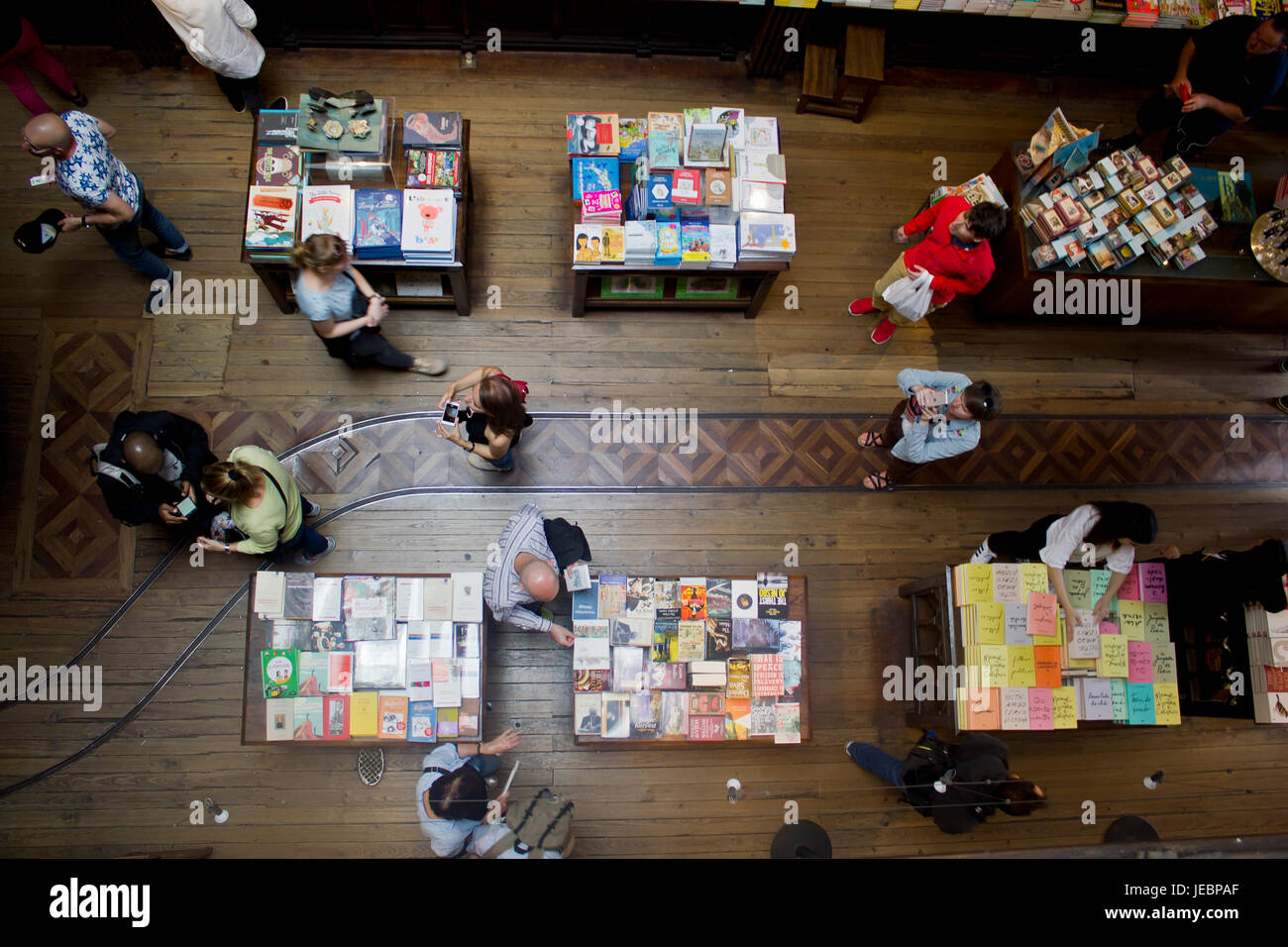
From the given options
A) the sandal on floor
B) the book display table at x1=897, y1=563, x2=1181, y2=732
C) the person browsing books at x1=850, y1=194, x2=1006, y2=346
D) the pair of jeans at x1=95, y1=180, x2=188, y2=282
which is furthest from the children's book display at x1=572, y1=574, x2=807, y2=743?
the pair of jeans at x1=95, y1=180, x2=188, y2=282

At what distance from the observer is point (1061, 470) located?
5.93 meters

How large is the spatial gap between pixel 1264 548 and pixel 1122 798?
6.65 feet

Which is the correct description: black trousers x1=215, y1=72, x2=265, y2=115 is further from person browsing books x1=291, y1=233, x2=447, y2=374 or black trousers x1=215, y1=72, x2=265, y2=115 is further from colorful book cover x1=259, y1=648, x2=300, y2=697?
colorful book cover x1=259, y1=648, x2=300, y2=697

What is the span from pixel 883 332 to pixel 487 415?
3383 mm

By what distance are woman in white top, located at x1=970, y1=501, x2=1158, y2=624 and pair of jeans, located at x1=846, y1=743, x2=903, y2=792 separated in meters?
1.48

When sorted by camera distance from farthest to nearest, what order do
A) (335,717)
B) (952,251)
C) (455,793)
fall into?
1. (952,251)
2. (335,717)
3. (455,793)

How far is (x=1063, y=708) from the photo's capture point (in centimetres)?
469

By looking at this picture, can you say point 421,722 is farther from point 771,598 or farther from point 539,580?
point 771,598

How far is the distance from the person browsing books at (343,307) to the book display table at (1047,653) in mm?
4152

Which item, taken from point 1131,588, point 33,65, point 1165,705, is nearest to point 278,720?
point 1131,588

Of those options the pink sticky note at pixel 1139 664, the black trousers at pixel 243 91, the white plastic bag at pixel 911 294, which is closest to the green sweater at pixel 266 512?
the black trousers at pixel 243 91

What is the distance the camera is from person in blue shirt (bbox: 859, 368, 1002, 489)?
4.55 m

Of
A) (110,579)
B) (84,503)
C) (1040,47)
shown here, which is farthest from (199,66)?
(1040,47)
